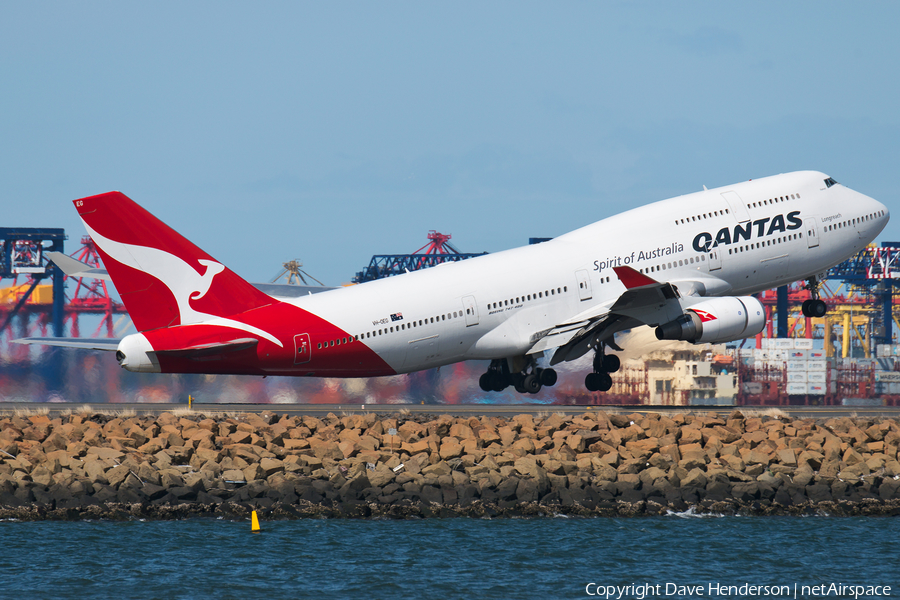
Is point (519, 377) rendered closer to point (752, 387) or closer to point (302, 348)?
point (302, 348)

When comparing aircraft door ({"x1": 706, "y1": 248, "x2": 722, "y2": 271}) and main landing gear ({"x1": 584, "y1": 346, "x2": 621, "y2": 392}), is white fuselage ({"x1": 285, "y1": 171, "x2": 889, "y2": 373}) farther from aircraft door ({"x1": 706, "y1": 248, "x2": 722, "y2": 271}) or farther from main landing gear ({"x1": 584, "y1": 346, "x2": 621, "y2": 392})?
main landing gear ({"x1": 584, "y1": 346, "x2": 621, "y2": 392})

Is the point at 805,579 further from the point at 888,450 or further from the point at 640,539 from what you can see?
the point at 888,450

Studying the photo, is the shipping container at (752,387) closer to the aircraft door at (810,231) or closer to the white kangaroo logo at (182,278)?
the aircraft door at (810,231)

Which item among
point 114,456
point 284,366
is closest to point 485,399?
point 284,366

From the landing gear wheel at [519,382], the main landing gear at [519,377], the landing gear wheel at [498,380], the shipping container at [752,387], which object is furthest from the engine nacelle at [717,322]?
the shipping container at [752,387]

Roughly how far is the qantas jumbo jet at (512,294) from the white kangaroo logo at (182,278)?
4 cm

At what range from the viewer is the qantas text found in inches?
1902

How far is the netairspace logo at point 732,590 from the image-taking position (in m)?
28.1

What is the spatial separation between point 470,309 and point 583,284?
5.43 m

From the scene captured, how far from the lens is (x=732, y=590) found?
28531 millimetres

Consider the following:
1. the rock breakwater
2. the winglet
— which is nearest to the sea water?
the rock breakwater

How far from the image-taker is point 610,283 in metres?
48.6

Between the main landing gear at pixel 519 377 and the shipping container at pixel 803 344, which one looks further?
the shipping container at pixel 803 344

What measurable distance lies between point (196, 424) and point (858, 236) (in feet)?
100
